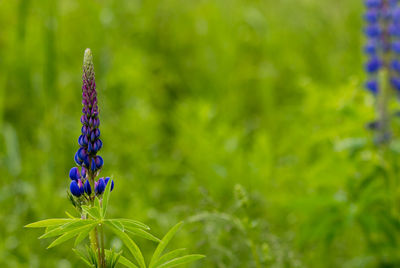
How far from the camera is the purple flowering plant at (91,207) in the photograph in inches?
37.4

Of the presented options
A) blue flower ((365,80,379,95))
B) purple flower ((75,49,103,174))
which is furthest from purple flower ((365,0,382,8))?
purple flower ((75,49,103,174))

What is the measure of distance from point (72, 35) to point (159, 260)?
3.74 meters

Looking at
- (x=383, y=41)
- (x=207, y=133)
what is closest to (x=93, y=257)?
(x=207, y=133)

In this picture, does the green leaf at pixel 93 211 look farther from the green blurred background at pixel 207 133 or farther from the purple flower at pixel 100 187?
the green blurred background at pixel 207 133

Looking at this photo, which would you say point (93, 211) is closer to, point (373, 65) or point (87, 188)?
point (87, 188)

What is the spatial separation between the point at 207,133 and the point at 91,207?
6.96 feet

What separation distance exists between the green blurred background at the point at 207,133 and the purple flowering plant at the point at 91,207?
43 centimetres

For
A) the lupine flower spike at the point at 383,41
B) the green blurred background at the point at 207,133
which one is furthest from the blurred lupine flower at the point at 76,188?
the lupine flower spike at the point at 383,41

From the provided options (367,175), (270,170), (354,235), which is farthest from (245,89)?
(367,175)

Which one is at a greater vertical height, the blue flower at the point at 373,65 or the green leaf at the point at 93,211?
the blue flower at the point at 373,65

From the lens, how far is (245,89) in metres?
4.57

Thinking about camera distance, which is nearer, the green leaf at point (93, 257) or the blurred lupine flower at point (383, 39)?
the green leaf at point (93, 257)

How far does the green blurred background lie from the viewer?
2230 mm

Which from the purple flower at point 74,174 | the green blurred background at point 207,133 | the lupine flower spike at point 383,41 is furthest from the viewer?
the lupine flower spike at point 383,41
